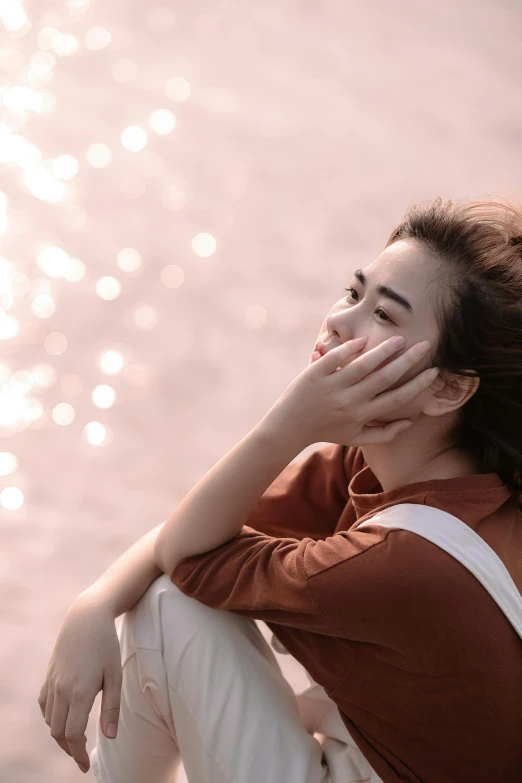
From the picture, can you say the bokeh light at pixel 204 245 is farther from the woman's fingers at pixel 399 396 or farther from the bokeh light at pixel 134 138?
the woman's fingers at pixel 399 396

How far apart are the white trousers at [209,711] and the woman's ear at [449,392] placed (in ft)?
1.23

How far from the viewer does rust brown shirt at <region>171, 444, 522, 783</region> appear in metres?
1.03

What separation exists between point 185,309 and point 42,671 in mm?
1080

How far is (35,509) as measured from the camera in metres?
1.95

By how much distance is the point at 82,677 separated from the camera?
1.17 metres

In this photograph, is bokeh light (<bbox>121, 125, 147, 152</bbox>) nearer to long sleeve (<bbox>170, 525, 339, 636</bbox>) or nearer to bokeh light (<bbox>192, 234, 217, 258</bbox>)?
bokeh light (<bbox>192, 234, 217, 258</bbox>)

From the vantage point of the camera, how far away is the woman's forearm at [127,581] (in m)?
1.23

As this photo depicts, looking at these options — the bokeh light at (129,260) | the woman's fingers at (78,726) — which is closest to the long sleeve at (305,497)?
the woman's fingers at (78,726)

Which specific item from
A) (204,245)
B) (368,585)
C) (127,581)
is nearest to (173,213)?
(204,245)

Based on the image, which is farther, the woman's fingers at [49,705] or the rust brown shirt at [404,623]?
the woman's fingers at [49,705]

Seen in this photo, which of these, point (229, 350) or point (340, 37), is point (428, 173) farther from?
point (229, 350)

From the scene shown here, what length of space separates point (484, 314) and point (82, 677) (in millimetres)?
653

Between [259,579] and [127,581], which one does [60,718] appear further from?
[259,579]

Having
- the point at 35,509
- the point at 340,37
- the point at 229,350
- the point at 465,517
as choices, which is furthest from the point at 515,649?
the point at 340,37
